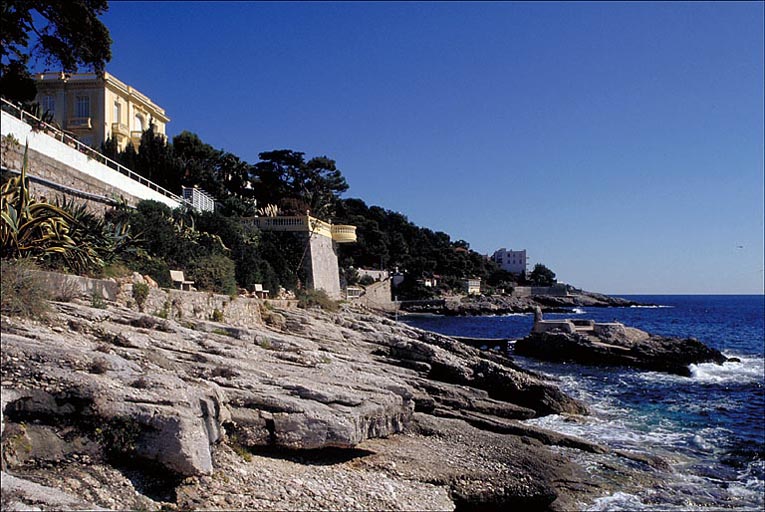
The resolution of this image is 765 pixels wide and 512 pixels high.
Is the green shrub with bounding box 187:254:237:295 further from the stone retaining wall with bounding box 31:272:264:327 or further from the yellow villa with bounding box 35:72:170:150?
the yellow villa with bounding box 35:72:170:150

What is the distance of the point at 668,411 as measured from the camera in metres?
18.7

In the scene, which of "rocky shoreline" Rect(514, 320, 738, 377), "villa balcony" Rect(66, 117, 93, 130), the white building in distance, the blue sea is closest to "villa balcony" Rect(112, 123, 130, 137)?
"villa balcony" Rect(66, 117, 93, 130)

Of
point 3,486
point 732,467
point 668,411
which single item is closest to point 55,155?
point 3,486

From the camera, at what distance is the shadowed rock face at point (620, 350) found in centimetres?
2908

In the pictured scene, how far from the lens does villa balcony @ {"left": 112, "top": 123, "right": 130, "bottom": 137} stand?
109 ft

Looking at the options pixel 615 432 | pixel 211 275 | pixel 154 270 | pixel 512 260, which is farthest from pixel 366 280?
pixel 512 260

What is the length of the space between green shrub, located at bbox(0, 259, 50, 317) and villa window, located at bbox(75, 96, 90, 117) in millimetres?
29423

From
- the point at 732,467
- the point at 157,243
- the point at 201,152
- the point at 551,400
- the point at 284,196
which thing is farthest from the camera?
the point at 284,196

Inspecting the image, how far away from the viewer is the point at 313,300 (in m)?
23.0

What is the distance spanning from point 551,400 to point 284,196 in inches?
1470

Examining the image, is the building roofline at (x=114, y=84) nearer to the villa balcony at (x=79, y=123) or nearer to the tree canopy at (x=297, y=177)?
the villa balcony at (x=79, y=123)

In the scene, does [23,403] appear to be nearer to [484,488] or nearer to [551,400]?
[484,488]

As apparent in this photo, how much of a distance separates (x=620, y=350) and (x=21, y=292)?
29336mm

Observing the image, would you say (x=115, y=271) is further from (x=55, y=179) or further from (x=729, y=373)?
(x=729, y=373)
